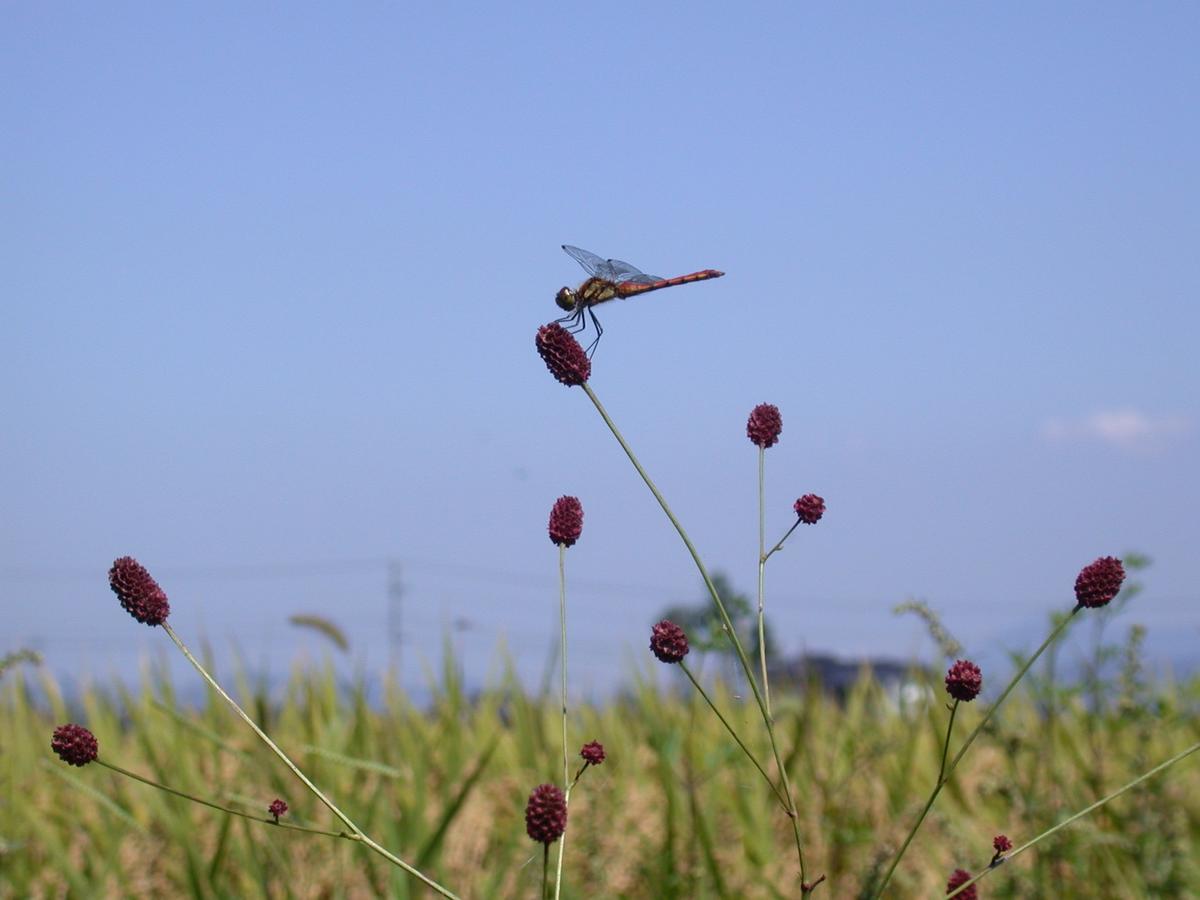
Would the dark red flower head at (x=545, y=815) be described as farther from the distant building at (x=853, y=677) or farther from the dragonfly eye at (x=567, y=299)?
the distant building at (x=853, y=677)

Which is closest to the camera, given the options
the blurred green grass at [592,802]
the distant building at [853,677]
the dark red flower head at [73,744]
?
the dark red flower head at [73,744]

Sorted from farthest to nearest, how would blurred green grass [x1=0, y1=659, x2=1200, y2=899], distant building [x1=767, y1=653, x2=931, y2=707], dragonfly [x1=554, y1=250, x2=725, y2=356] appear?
distant building [x1=767, y1=653, x2=931, y2=707] → blurred green grass [x1=0, y1=659, x2=1200, y2=899] → dragonfly [x1=554, y1=250, x2=725, y2=356]

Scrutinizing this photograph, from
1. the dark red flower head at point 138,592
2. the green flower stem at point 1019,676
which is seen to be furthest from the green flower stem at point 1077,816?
the dark red flower head at point 138,592

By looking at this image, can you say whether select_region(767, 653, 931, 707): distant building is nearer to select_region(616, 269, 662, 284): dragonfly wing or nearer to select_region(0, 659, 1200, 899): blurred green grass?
select_region(0, 659, 1200, 899): blurred green grass

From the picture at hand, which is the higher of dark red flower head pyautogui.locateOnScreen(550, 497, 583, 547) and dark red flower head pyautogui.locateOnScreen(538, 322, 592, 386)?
dark red flower head pyautogui.locateOnScreen(538, 322, 592, 386)

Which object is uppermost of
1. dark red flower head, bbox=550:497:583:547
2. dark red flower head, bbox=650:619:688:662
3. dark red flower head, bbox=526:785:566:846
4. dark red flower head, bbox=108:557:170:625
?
dark red flower head, bbox=550:497:583:547

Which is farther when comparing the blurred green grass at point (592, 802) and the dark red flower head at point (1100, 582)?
the blurred green grass at point (592, 802)

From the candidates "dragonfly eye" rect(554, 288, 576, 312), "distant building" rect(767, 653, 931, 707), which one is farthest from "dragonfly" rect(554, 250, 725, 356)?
"distant building" rect(767, 653, 931, 707)

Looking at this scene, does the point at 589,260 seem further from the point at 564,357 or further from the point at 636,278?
the point at 564,357
